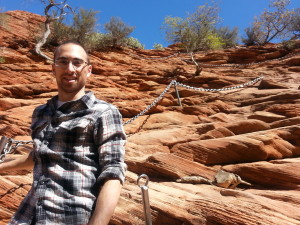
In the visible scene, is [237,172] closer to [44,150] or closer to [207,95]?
[44,150]

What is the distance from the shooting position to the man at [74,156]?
53.0 inches

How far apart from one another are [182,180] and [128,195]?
1177 mm

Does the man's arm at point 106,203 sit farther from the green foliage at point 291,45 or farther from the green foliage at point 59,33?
the green foliage at point 291,45

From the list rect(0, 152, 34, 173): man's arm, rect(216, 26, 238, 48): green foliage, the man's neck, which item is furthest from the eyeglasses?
rect(216, 26, 238, 48): green foliage

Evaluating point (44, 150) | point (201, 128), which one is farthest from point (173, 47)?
point (44, 150)

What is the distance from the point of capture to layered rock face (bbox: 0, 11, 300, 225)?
3.06m

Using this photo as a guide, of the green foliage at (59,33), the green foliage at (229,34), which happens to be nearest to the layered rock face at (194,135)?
the green foliage at (59,33)

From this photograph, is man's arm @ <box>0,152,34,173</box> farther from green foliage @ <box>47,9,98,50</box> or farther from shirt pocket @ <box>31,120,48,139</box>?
green foliage @ <box>47,9,98,50</box>

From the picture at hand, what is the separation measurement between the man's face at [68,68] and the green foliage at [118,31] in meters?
18.6

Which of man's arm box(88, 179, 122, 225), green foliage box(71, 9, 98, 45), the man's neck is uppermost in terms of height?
green foliage box(71, 9, 98, 45)

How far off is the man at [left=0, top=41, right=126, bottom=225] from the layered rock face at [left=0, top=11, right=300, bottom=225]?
1.76m

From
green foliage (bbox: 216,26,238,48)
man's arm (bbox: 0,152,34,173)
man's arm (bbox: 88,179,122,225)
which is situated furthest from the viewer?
green foliage (bbox: 216,26,238,48)

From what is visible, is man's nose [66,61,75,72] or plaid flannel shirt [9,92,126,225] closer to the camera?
plaid flannel shirt [9,92,126,225]

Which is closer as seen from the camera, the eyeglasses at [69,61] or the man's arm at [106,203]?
the man's arm at [106,203]
